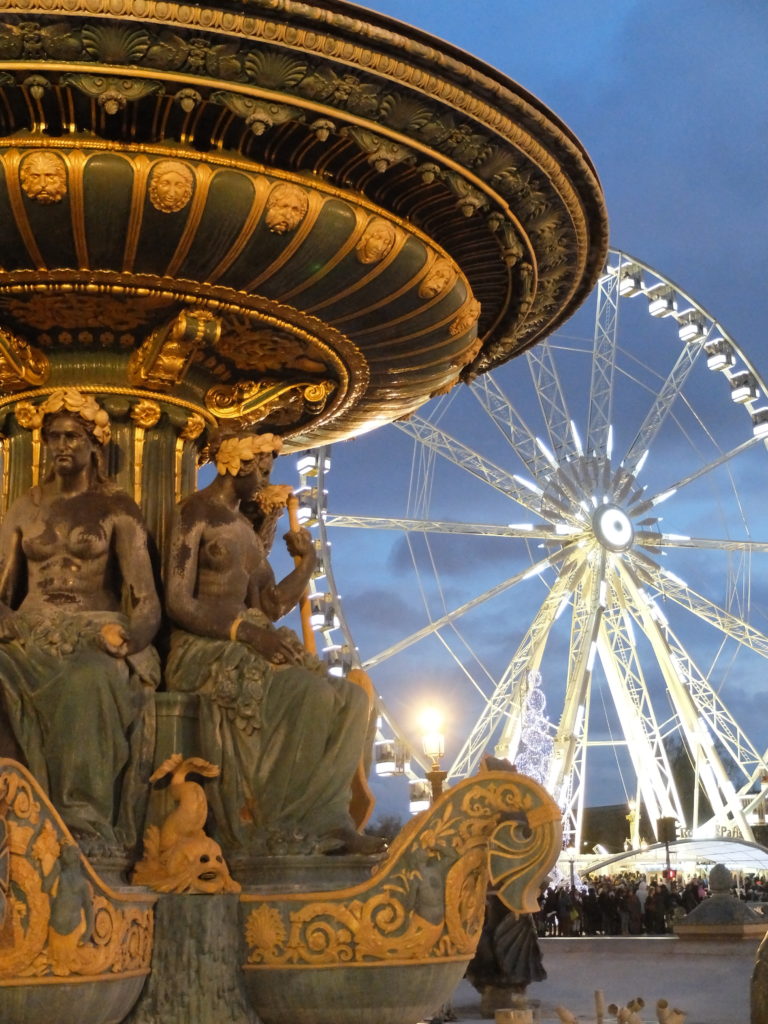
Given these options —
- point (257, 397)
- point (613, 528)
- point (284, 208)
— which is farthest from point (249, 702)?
point (613, 528)

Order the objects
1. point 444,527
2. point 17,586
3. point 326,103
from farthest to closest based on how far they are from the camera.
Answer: point 444,527
point 17,586
point 326,103

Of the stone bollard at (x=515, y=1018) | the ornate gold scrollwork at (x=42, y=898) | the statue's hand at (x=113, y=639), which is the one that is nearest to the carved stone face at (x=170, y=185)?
the statue's hand at (x=113, y=639)

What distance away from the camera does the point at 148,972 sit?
4.80 m

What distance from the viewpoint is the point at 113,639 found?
5.18 m

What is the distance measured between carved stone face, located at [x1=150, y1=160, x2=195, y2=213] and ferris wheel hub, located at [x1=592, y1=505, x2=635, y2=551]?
24793 mm

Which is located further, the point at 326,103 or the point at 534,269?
the point at 534,269

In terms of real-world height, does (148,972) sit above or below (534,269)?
below

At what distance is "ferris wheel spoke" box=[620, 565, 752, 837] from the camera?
1167 inches

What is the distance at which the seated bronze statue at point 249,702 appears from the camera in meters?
5.25

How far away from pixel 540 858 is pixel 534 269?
2946 mm

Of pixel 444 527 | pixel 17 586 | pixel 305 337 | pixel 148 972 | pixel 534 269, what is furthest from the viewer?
pixel 444 527

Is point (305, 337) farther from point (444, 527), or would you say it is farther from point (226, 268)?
point (444, 527)

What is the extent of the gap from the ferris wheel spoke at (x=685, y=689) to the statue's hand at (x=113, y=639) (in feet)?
82.6

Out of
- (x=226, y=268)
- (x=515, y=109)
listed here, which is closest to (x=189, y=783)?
(x=226, y=268)
